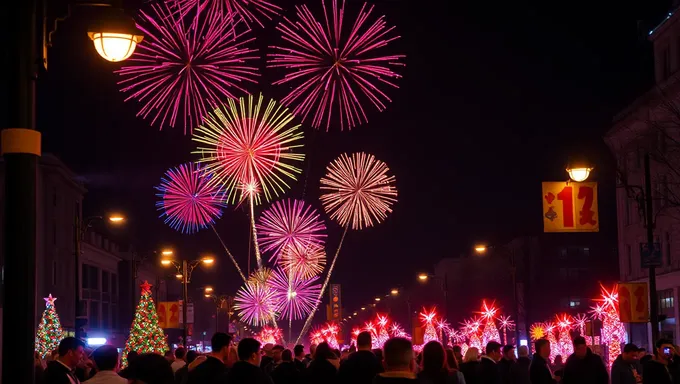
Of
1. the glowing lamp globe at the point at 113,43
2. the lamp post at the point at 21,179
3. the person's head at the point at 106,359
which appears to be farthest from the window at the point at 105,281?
the lamp post at the point at 21,179

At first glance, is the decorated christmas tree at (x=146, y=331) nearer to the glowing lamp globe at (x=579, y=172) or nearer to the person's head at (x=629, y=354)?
the glowing lamp globe at (x=579, y=172)

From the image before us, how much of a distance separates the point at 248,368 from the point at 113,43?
12.2 feet

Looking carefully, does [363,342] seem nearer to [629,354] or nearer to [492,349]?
[492,349]

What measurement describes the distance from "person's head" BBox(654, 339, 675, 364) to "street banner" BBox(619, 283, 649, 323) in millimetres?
11072

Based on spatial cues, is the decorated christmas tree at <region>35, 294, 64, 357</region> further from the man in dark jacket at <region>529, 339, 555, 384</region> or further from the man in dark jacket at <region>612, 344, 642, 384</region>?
the man in dark jacket at <region>612, 344, 642, 384</region>

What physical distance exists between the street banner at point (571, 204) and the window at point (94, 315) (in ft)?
242

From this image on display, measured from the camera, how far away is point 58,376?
1174 centimetres

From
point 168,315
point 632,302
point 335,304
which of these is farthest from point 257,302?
point 335,304

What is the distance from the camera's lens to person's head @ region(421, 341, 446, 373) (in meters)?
12.5

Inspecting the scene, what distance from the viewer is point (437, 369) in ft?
41.1

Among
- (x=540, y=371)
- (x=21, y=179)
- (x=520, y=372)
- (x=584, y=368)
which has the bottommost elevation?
(x=520, y=372)

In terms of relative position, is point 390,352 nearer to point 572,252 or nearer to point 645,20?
point 645,20

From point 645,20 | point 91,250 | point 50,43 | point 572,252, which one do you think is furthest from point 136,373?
point 572,252

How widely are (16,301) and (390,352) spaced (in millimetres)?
3118
